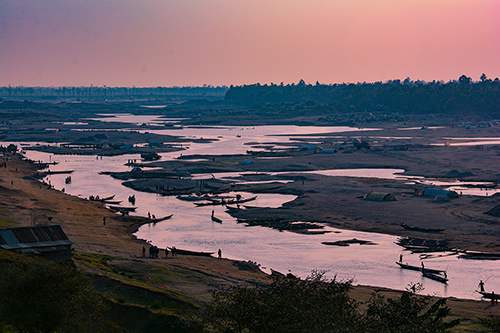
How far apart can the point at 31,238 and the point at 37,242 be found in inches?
13.4

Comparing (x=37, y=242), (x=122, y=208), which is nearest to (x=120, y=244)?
(x=37, y=242)

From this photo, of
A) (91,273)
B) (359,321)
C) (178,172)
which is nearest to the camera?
(359,321)

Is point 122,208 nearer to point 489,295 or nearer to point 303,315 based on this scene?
point 489,295

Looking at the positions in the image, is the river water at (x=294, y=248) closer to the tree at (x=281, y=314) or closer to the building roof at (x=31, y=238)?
the building roof at (x=31, y=238)

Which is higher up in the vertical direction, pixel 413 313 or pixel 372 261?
pixel 413 313

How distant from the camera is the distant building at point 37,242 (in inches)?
958

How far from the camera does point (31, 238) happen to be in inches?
989

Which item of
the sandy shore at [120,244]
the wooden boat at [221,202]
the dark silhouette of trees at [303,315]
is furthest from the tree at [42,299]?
the wooden boat at [221,202]

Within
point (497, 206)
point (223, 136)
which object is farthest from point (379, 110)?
point (497, 206)

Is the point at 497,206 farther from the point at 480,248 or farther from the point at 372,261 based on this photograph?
the point at 372,261

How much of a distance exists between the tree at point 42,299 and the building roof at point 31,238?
9405 mm

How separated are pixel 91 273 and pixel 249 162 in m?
52.7

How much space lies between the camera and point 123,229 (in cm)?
4169

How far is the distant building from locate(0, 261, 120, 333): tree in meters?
9.30
